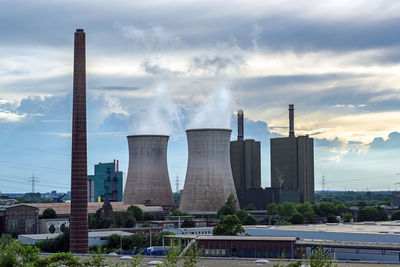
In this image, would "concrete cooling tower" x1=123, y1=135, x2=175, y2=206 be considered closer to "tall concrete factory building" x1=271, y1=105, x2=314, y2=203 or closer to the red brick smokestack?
"tall concrete factory building" x1=271, y1=105, x2=314, y2=203

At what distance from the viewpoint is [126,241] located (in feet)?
159

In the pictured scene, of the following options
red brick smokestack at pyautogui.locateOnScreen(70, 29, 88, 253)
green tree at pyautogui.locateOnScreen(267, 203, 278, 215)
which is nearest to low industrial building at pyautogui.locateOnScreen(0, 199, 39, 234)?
red brick smokestack at pyautogui.locateOnScreen(70, 29, 88, 253)

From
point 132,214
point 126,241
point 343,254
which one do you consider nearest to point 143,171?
point 132,214

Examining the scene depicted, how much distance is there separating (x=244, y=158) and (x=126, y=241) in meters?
51.3

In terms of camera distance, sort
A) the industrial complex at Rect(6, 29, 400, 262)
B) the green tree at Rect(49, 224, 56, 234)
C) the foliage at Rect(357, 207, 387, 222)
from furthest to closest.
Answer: the foliage at Rect(357, 207, 387, 222) < the green tree at Rect(49, 224, 56, 234) < the industrial complex at Rect(6, 29, 400, 262)

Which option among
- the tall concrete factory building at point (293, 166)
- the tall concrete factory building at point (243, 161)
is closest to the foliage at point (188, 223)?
the tall concrete factory building at point (293, 166)

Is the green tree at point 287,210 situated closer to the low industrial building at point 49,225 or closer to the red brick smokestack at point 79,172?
the low industrial building at point 49,225

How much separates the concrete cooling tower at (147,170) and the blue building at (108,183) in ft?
87.6

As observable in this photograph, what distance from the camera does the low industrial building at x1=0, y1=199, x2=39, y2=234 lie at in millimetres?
57438

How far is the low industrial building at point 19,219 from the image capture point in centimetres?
5744

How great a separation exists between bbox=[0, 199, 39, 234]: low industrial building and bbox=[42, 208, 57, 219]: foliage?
3235mm

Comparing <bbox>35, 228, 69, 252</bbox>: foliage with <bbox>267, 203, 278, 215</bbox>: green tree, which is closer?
<bbox>35, 228, 69, 252</bbox>: foliage

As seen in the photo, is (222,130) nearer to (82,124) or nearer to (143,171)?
(143,171)

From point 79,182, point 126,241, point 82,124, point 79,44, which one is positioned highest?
point 79,44
